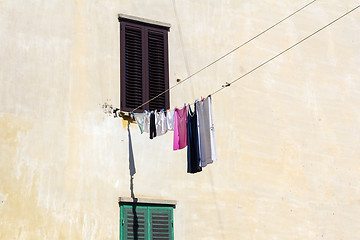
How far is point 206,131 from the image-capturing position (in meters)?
11.9

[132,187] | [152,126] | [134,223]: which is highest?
[152,126]

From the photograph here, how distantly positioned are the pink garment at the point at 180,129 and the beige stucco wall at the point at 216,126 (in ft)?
3.74

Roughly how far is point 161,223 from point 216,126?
2.49 m

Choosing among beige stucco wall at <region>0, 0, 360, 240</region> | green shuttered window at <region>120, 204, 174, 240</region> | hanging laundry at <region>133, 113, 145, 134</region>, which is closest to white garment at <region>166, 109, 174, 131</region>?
hanging laundry at <region>133, 113, 145, 134</region>

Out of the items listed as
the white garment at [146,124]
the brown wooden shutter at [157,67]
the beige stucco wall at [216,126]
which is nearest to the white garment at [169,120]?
the white garment at [146,124]

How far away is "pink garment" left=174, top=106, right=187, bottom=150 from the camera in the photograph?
12195 millimetres

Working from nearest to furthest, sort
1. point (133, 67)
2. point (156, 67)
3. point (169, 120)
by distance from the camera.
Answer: point (169, 120)
point (133, 67)
point (156, 67)

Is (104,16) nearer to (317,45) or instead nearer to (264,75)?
(264,75)

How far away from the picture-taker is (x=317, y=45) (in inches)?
634

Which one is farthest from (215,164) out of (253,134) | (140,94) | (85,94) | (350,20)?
(350,20)

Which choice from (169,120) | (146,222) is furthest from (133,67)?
(146,222)

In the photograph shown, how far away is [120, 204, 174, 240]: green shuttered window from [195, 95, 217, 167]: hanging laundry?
67.4 inches

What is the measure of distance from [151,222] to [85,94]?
2791mm

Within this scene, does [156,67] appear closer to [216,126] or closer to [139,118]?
[139,118]
